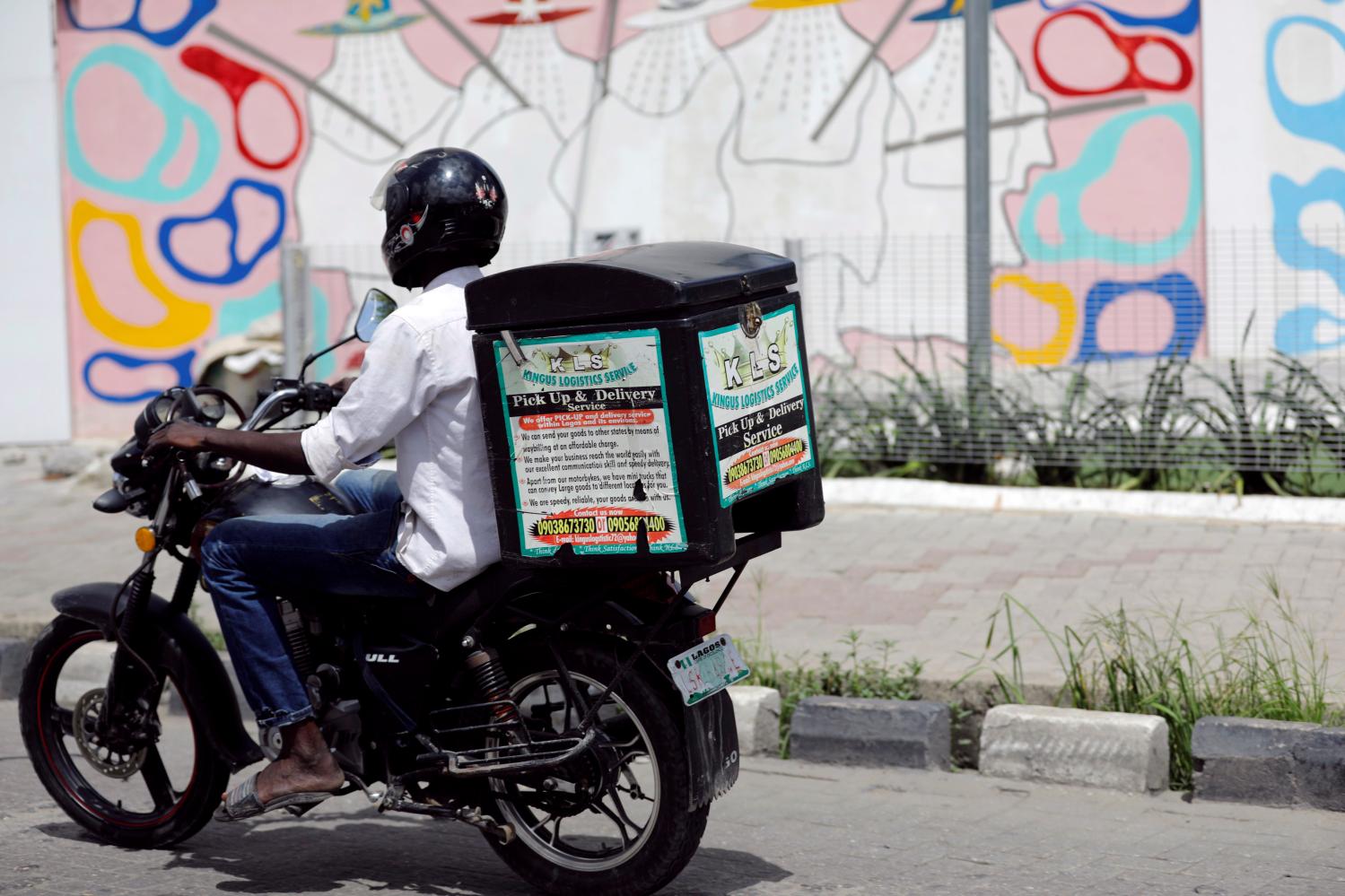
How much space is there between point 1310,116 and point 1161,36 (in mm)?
1068

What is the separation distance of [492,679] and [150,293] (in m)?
9.80

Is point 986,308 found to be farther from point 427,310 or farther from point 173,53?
point 173,53

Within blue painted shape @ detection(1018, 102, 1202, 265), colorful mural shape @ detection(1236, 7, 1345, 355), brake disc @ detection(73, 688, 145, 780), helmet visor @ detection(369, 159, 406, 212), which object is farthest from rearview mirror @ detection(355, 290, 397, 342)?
colorful mural shape @ detection(1236, 7, 1345, 355)

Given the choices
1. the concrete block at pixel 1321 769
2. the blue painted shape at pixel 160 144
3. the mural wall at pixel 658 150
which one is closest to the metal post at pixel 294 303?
the mural wall at pixel 658 150

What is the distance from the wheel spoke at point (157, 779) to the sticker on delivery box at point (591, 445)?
1445 millimetres

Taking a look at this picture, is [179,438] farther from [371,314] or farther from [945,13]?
[945,13]

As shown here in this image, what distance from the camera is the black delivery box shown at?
335 cm

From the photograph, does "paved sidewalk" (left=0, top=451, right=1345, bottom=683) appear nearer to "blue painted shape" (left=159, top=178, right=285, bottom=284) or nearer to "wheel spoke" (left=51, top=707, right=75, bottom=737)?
"wheel spoke" (left=51, top=707, right=75, bottom=737)

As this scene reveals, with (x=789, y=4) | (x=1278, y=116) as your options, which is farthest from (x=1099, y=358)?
(x=789, y=4)

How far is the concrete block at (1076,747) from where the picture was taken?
484 cm

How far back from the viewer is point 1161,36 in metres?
10.4

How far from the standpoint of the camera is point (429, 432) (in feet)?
12.1

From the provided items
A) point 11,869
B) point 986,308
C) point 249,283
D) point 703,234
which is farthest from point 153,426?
point 249,283

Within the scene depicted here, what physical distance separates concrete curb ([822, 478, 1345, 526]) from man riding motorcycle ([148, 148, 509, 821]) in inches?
194
